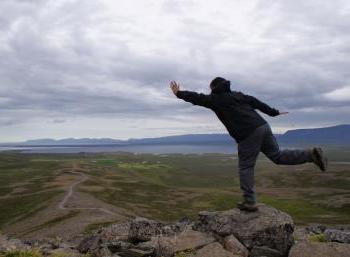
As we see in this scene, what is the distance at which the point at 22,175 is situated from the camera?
177 meters

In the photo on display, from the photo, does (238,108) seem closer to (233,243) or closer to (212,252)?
(233,243)

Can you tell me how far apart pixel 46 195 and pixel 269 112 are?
102 m

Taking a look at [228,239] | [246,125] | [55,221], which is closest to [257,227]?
[228,239]

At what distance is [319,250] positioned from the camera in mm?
15109

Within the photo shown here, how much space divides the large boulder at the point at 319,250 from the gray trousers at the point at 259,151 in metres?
2.52

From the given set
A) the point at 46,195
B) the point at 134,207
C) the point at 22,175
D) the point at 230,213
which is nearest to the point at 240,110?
the point at 230,213

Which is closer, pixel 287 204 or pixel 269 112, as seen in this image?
pixel 269 112

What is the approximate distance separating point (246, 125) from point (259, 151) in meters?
1.01

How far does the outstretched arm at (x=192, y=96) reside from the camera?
15609 mm

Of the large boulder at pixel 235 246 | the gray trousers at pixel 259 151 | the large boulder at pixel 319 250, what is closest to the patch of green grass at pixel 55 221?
the large boulder at pixel 235 246

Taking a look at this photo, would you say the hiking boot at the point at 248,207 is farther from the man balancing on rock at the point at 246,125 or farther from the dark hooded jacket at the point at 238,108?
the dark hooded jacket at the point at 238,108

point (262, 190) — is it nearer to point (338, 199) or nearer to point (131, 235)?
point (338, 199)

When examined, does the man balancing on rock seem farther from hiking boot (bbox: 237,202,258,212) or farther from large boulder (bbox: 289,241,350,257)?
large boulder (bbox: 289,241,350,257)

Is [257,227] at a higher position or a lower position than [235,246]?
higher
